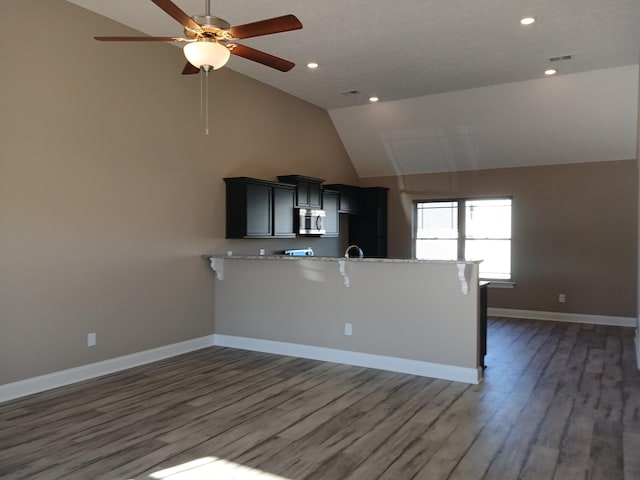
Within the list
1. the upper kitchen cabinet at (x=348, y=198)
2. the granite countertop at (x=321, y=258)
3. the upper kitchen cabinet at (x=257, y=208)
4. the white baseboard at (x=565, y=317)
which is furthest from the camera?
the upper kitchen cabinet at (x=348, y=198)

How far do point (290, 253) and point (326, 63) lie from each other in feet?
8.37

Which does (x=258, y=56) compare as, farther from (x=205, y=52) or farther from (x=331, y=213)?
(x=331, y=213)

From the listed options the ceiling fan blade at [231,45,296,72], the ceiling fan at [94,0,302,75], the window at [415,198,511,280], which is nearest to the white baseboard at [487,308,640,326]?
the window at [415,198,511,280]

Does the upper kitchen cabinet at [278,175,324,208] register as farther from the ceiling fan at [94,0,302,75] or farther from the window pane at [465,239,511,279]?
the ceiling fan at [94,0,302,75]

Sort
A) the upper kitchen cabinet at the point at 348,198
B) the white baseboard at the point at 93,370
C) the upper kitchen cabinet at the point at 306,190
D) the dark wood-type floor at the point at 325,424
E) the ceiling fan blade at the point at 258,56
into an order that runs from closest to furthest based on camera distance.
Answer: the dark wood-type floor at the point at 325,424, the ceiling fan blade at the point at 258,56, the white baseboard at the point at 93,370, the upper kitchen cabinet at the point at 306,190, the upper kitchen cabinet at the point at 348,198

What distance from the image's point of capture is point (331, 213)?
313 inches

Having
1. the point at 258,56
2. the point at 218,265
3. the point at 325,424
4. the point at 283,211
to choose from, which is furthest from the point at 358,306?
the point at 258,56

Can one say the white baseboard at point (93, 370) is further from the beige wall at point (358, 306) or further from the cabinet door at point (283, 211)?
the cabinet door at point (283, 211)

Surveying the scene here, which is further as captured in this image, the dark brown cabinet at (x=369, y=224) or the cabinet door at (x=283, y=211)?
the dark brown cabinet at (x=369, y=224)

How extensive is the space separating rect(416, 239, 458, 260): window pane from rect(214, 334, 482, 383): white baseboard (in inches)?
163

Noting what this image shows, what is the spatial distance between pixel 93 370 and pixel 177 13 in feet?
11.0

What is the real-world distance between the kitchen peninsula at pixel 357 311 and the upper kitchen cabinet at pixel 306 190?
5.35ft

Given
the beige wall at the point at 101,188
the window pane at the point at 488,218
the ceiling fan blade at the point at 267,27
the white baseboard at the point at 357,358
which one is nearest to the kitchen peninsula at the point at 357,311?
the white baseboard at the point at 357,358

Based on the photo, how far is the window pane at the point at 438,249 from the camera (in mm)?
8930
